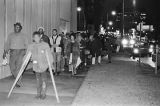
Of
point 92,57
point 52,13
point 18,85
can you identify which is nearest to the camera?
point 18,85

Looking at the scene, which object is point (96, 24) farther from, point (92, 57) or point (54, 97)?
point (54, 97)

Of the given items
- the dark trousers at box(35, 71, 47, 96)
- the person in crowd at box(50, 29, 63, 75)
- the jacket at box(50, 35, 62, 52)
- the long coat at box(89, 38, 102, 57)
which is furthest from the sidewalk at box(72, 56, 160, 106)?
the long coat at box(89, 38, 102, 57)

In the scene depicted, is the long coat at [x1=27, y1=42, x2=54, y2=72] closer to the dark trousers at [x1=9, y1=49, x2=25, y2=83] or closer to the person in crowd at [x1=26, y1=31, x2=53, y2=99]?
the person in crowd at [x1=26, y1=31, x2=53, y2=99]

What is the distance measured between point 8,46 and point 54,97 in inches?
121

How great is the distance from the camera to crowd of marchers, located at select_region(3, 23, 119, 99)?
918 cm

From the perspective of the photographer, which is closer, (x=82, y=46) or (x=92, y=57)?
(x=82, y=46)

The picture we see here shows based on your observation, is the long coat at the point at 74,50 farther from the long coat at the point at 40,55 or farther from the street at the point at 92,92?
the long coat at the point at 40,55

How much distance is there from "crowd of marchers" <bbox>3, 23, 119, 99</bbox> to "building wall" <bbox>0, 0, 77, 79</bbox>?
94 cm

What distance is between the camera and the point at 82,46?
62.5 ft

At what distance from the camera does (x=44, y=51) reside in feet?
29.9

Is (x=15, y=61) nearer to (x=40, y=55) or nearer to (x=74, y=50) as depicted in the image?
(x=40, y=55)

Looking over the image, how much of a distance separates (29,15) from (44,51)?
781cm

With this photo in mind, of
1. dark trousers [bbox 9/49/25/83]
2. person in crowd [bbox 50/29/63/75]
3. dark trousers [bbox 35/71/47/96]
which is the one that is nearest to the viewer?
dark trousers [bbox 35/71/47/96]

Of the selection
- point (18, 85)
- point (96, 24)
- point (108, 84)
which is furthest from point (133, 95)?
point (96, 24)
